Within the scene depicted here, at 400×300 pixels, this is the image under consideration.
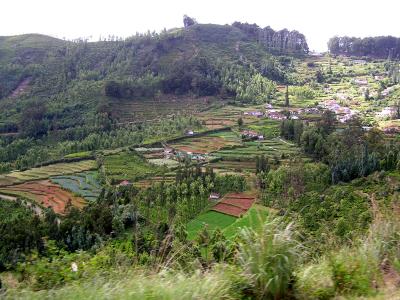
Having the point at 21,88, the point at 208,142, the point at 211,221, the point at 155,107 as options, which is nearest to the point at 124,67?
the point at 21,88

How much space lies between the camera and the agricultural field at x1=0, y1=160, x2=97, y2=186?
32.4 meters

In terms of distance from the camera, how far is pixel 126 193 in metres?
26.0

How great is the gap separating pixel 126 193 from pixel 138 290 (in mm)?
23539

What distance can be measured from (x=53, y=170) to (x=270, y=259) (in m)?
34.2

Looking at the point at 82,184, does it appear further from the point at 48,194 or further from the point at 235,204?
the point at 235,204

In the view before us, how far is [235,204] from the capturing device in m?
24.9

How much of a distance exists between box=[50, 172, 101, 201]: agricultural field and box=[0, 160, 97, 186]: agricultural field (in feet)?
3.84

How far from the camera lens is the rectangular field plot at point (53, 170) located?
109ft

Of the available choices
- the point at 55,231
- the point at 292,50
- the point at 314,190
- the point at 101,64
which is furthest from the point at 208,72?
the point at 55,231

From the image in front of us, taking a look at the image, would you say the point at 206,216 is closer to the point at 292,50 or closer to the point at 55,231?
the point at 55,231

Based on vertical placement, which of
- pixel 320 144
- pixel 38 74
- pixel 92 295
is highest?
pixel 38 74

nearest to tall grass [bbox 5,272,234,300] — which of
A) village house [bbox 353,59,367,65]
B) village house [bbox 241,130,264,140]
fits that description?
village house [bbox 241,130,264,140]

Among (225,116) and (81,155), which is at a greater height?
(225,116)

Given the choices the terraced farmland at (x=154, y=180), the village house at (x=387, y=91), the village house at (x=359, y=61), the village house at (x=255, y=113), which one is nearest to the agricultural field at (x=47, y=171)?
the terraced farmland at (x=154, y=180)
